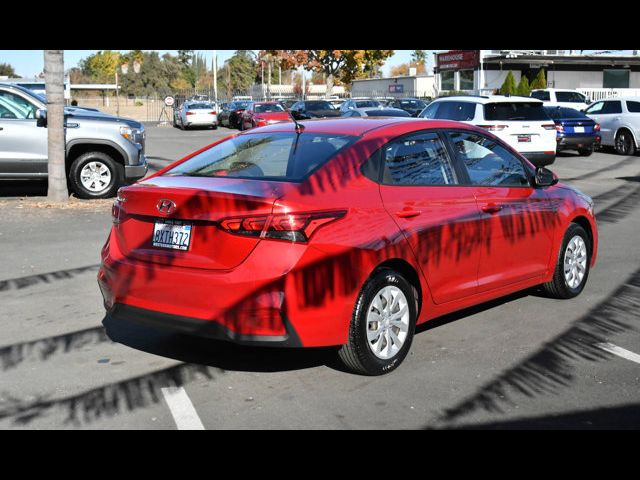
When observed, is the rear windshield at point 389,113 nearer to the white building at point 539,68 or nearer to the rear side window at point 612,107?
the rear side window at point 612,107

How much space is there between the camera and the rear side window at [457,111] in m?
18.2

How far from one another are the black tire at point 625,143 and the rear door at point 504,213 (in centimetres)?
1915

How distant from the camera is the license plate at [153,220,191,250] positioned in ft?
16.7

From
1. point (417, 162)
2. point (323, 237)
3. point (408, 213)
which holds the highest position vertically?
point (417, 162)

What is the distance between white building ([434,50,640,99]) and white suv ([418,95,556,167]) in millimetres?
35559

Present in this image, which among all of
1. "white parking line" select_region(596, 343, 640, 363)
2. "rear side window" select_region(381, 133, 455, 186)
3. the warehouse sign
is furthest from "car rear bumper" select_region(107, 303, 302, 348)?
the warehouse sign

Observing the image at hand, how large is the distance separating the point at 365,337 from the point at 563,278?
9.06 feet

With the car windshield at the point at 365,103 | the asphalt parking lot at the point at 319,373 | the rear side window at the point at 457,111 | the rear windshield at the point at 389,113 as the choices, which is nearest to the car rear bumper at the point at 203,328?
the asphalt parking lot at the point at 319,373

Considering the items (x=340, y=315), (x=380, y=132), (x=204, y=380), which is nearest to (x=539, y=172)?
(x=380, y=132)

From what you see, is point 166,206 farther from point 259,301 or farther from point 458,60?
point 458,60

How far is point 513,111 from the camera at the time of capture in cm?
1850

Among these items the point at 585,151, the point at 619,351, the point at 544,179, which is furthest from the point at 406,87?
the point at 619,351
